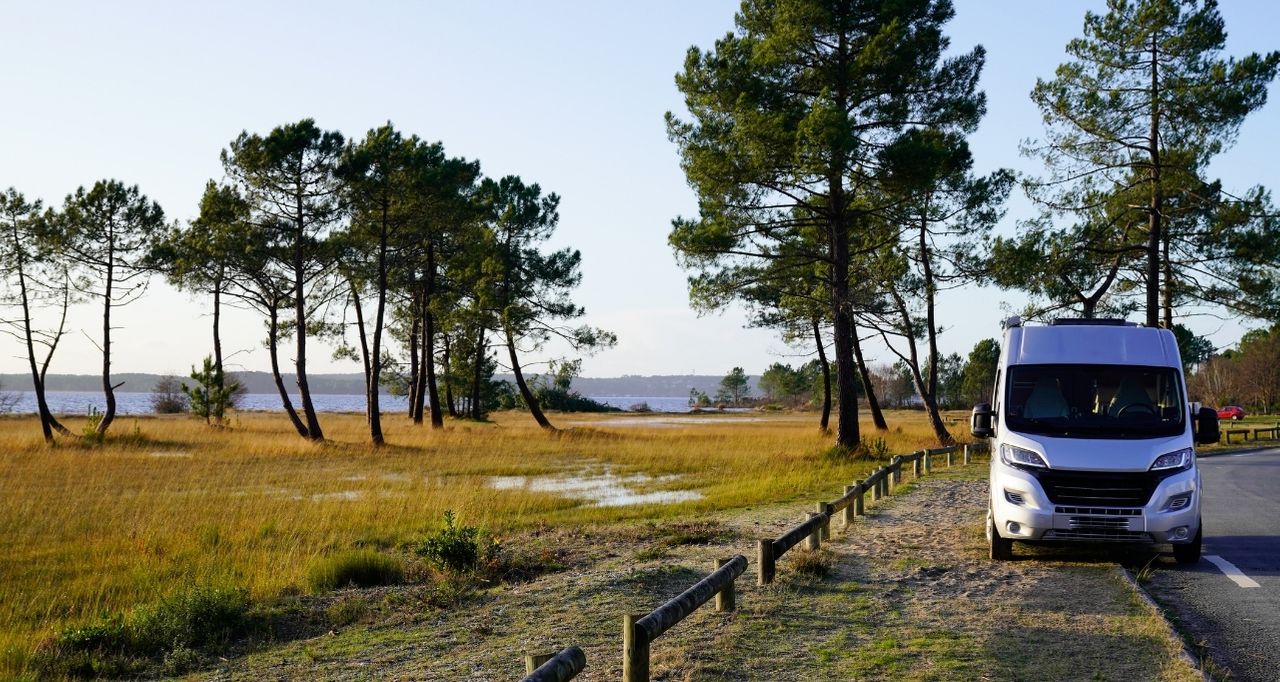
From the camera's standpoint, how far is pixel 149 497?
1948 cm

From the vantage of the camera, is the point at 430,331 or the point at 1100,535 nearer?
the point at 1100,535

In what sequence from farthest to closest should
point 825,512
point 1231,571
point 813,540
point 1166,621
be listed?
point 825,512 → point 813,540 → point 1231,571 → point 1166,621

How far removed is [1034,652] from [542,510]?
1166 cm

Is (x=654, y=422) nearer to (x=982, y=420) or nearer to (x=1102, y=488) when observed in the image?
(x=982, y=420)

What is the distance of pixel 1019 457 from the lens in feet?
35.4

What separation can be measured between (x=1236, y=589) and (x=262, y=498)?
1638 cm

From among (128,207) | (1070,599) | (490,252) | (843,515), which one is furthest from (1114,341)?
(128,207)

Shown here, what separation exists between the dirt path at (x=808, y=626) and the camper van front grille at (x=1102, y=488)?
784 mm

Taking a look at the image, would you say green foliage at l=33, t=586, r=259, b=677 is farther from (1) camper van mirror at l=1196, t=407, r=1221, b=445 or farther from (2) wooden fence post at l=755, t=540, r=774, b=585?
(1) camper van mirror at l=1196, t=407, r=1221, b=445

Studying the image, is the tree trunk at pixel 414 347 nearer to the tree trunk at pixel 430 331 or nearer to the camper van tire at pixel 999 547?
the tree trunk at pixel 430 331

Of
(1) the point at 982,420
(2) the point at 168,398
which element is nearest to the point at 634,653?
(1) the point at 982,420

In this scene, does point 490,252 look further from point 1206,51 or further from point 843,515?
point 843,515

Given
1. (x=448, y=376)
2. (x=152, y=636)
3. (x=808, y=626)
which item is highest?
(x=448, y=376)

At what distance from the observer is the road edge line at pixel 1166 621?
6699 mm
